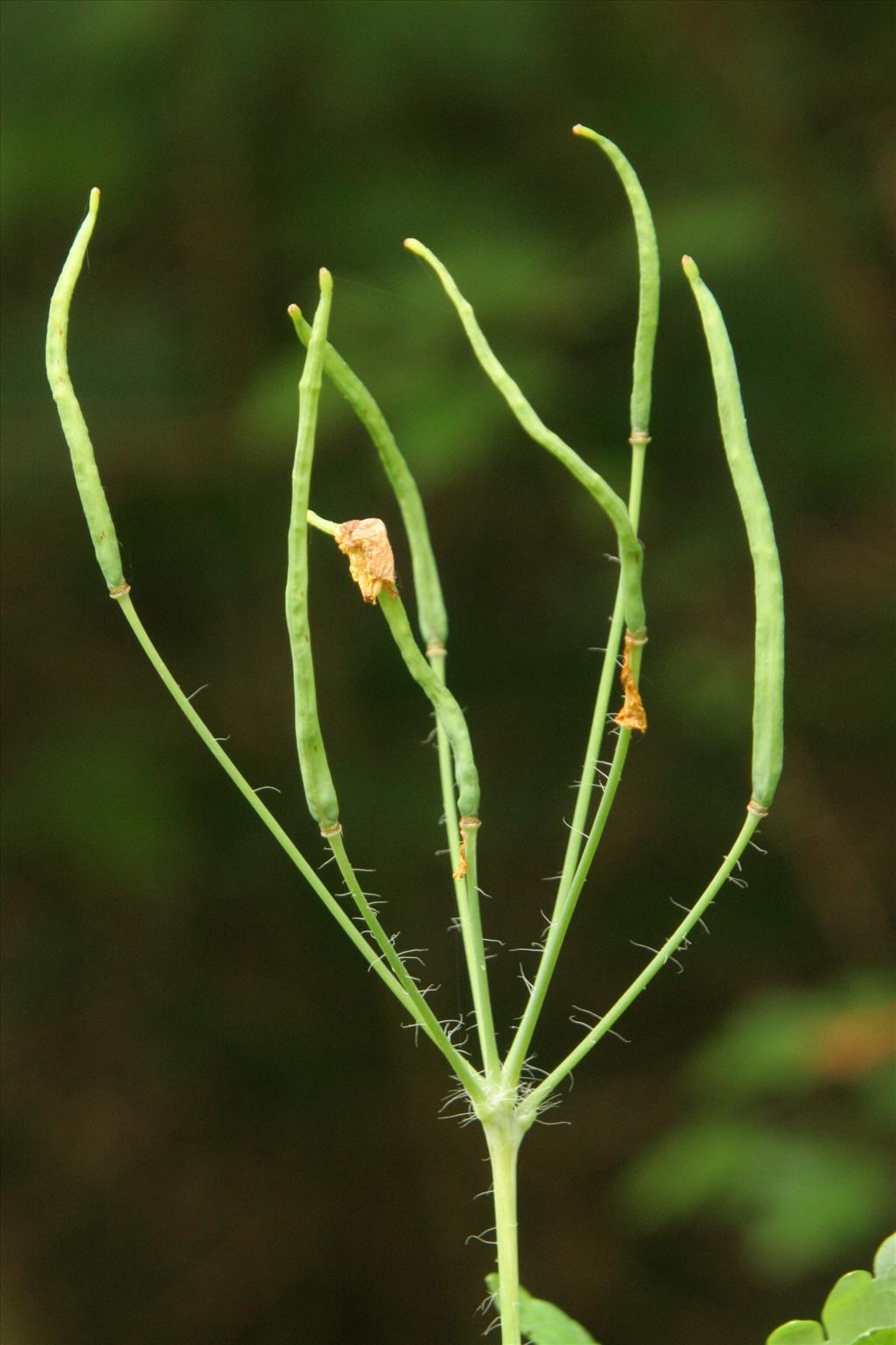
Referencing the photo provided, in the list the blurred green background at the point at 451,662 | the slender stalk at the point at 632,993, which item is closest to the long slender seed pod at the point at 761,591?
the slender stalk at the point at 632,993

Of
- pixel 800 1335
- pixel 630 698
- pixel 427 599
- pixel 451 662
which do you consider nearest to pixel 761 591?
pixel 630 698

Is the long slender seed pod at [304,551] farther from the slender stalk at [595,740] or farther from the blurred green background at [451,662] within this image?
the blurred green background at [451,662]

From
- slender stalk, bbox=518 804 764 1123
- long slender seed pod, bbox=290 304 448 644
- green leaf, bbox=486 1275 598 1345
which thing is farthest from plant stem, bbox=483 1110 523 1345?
long slender seed pod, bbox=290 304 448 644

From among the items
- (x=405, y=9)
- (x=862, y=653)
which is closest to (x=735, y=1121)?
(x=862, y=653)

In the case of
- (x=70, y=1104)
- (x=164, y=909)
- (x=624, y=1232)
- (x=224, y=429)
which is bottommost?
(x=624, y=1232)

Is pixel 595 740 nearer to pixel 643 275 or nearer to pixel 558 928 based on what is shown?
pixel 558 928

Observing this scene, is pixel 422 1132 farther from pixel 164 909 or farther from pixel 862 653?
pixel 862 653

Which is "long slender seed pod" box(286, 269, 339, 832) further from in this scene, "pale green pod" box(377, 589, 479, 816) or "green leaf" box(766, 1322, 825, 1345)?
"green leaf" box(766, 1322, 825, 1345)

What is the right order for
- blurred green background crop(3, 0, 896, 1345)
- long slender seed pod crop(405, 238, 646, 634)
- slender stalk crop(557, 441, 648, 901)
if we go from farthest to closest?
blurred green background crop(3, 0, 896, 1345) → slender stalk crop(557, 441, 648, 901) → long slender seed pod crop(405, 238, 646, 634)
